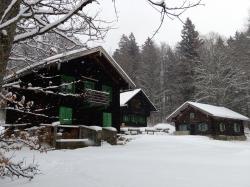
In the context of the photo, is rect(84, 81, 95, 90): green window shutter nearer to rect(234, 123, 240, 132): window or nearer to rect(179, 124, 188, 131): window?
rect(179, 124, 188, 131): window

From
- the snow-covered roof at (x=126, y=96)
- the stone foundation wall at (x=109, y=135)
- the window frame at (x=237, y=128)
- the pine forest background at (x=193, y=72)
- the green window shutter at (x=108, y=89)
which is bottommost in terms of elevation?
the stone foundation wall at (x=109, y=135)

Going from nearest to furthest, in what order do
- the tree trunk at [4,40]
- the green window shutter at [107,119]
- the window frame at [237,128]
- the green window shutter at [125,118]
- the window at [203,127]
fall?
the tree trunk at [4,40] < the green window shutter at [107,119] < the window at [203,127] < the window frame at [237,128] < the green window shutter at [125,118]

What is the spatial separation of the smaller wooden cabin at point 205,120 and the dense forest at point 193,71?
564 cm

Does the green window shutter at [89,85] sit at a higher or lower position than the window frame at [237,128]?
higher

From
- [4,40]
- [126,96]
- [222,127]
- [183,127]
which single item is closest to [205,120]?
[222,127]

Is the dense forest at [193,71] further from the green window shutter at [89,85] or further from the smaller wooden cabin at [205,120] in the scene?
the green window shutter at [89,85]

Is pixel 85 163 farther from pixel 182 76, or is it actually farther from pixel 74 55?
pixel 182 76

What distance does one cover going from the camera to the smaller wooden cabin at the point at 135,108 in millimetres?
44003

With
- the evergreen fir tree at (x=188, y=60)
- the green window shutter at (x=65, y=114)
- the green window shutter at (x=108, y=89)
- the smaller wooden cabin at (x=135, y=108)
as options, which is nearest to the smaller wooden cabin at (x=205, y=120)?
the smaller wooden cabin at (x=135, y=108)

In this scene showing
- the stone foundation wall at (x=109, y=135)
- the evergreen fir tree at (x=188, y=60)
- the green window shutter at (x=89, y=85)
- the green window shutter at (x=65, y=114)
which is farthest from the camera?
the evergreen fir tree at (x=188, y=60)

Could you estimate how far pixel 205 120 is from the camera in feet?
130

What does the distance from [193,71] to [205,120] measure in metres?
18.1

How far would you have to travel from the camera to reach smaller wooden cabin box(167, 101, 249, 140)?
127 ft

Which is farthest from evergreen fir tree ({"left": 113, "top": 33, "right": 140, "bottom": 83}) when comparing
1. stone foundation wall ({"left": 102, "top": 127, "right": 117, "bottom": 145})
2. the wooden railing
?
stone foundation wall ({"left": 102, "top": 127, "right": 117, "bottom": 145})
